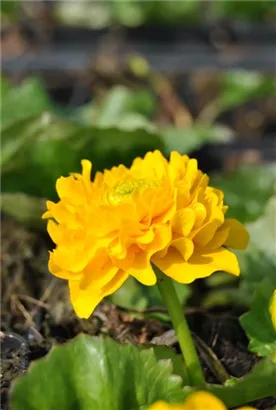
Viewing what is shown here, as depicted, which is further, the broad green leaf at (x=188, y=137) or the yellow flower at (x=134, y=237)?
the broad green leaf at (x=188, y=137)

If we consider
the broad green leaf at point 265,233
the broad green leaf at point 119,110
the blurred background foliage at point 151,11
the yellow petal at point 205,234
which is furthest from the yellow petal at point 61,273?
the blurred background foliage at point 151,11

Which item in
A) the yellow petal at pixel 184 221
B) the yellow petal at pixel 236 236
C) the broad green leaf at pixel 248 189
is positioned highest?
the yellow petal at pixel 184 221

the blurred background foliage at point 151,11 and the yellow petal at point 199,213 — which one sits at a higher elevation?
the yellow petal at point 199,213

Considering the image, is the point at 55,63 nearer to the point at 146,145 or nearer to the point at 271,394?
the point at 146,145

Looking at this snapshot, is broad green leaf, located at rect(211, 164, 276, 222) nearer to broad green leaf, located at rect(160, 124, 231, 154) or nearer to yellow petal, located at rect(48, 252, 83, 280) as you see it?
broad green leaf, located at rect(160, 124, 231, 154)

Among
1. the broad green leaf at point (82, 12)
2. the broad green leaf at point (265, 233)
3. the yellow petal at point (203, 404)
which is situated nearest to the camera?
the yellow petal at point (203, 404)

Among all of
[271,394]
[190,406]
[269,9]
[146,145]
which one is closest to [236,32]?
[269,9]

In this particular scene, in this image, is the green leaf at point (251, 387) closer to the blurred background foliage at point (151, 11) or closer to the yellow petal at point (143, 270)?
the yellow petal at point (143, 270)
